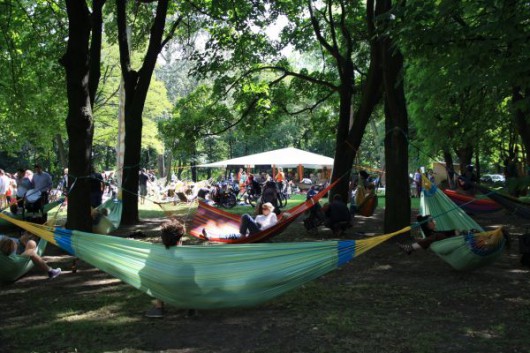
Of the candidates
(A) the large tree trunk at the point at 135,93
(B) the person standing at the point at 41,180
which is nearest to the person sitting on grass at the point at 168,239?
(B) the person standing at the point at 41,180

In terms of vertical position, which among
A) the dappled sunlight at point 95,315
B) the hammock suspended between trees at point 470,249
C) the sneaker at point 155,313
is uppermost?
the hammock suspended between trees at point 470,249

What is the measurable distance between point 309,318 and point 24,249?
3266mm

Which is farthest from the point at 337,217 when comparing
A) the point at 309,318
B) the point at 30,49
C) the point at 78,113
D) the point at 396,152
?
the point at 30,49

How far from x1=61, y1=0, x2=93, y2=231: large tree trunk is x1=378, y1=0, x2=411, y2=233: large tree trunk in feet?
14.2

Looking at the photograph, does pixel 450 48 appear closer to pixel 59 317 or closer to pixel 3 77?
pixel 59 317

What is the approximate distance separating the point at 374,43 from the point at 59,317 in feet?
21.9

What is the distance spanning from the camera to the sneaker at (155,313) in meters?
4.14

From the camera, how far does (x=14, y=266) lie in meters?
5.04

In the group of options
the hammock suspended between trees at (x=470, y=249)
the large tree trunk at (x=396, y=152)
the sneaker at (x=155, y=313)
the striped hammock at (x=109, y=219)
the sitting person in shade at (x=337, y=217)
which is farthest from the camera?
the sitting person in shade at (x=337, y=217)

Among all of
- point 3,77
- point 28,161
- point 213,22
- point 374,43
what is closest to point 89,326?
point 374,43

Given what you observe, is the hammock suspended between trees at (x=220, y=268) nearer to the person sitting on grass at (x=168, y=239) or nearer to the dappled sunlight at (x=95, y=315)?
the person sitting on grass at (x=168, y=239)

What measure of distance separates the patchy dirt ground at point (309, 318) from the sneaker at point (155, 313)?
0.06 meters

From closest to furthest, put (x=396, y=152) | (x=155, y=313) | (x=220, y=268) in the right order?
(x=220, y=268), (x=155, y=313), (x=396, y=152)

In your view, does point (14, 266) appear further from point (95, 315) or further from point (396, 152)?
point (396, 152)
